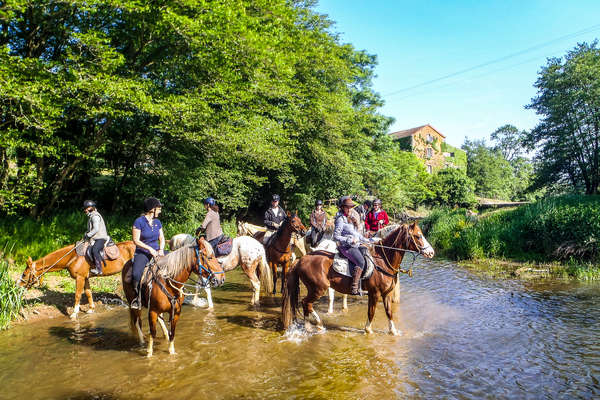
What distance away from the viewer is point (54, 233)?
491 inches

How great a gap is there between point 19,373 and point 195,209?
40.8 feet

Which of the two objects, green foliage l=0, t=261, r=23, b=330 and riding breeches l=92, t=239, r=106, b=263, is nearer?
green foliage l=0, t=261, r=23, b=330

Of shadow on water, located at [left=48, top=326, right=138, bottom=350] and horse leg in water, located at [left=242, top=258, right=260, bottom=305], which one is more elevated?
horse leg in water, located at [left=242, top=258, right=260, bottom=305]

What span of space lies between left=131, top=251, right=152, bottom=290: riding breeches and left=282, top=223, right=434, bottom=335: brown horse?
2.96m

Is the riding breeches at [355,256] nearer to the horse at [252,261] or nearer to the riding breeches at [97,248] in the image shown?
the horse at [252,261]

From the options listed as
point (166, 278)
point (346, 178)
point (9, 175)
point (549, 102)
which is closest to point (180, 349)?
point (166, 278)

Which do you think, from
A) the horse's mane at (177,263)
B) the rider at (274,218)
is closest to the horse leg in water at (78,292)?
the horse's mane at (177,263)

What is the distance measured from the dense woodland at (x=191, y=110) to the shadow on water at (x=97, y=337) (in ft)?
19.3

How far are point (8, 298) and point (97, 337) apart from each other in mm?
2418

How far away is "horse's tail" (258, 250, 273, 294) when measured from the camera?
32.9ft

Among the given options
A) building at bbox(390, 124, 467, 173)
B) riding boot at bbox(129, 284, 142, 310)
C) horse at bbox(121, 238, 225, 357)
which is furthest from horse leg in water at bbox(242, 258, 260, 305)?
building at bbox(390, 124, 467, 173)

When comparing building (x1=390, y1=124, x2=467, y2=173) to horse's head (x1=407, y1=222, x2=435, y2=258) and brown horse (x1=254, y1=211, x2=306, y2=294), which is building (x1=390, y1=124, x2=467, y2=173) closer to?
brown horse (x1=254, y1=211, x2=306, y2=294)

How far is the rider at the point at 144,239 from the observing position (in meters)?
6.24

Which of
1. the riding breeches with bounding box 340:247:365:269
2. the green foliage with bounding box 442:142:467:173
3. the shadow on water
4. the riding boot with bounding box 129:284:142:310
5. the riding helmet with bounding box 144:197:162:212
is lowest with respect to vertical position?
the shadow on water
